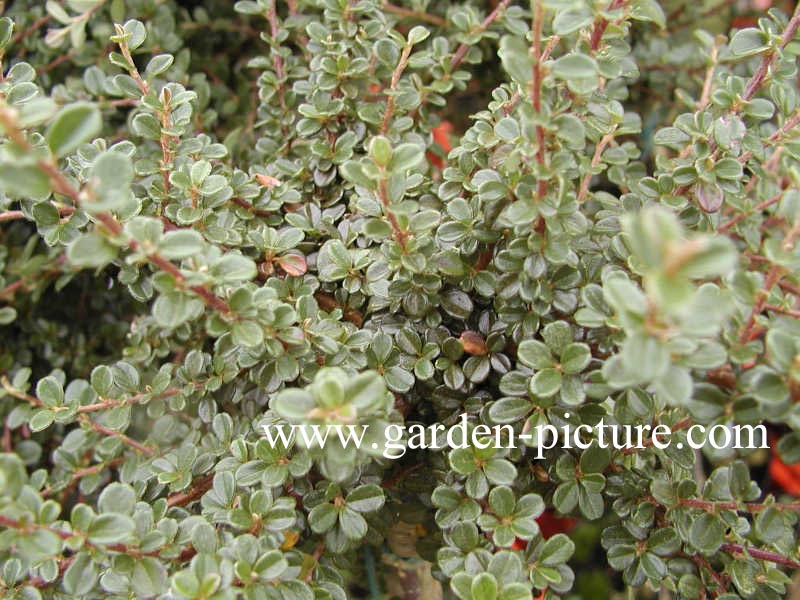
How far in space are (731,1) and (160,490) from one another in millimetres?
1786

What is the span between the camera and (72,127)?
738 mm

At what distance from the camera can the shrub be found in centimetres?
77

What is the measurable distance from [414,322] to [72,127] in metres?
0.53

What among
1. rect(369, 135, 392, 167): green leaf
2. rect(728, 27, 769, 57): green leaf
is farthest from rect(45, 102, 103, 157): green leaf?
rect(728, 27, 769, 57): green leaf

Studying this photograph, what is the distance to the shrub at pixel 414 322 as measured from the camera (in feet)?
2.53

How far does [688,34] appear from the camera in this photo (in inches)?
73.2

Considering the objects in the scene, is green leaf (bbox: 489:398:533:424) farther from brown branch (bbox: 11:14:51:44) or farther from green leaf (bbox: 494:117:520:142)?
brown branch (bbox: 11:14:51:44)

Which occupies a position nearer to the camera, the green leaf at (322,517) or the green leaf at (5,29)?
the green leaf at (322,517)

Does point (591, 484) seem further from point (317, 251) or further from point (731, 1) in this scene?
point (731, 1)

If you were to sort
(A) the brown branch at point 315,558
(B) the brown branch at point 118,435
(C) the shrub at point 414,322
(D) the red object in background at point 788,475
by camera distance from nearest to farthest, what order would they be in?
(C) the shrub at point 414,322
(A) the brown branch at point 315,558
(B) the brown branch at point 118,435
(D) the red object in background at point 788,475

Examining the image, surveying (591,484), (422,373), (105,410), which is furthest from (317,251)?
(591,484)

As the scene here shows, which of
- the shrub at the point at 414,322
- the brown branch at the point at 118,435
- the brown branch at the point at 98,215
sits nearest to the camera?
the brown branch at the point at 98,215

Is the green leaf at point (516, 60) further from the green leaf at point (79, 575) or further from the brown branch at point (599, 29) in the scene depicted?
the green leaf at point (79, 575)

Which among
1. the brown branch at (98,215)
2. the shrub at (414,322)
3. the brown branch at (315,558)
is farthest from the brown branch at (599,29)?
the brown branch at (315,558)
